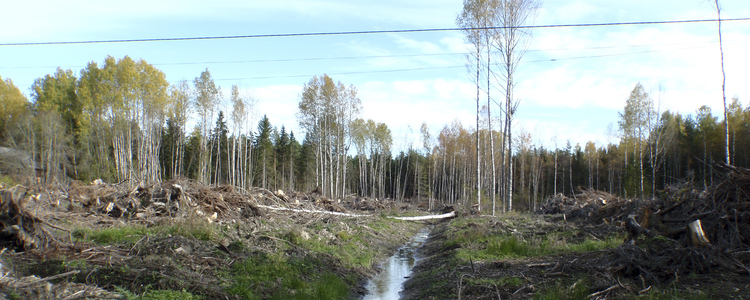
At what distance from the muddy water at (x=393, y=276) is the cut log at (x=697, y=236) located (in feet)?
17.0

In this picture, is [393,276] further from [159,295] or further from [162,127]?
[162,127]

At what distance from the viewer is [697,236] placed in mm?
6039

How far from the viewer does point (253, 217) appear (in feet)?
43.6

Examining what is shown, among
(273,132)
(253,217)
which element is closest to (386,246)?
(253,217)

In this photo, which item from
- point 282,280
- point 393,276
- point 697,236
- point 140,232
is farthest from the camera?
point 393,276

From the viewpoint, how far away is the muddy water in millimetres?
8568

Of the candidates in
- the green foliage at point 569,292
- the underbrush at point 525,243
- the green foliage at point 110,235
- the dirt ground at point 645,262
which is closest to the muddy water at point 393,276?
the dirt ground at point 645,262

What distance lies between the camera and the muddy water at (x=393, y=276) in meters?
8.57

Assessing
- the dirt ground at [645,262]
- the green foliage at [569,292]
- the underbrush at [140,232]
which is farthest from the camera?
the underbrush at [140,232]

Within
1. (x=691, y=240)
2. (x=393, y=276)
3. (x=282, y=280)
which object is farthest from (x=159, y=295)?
(x=691, y=240)

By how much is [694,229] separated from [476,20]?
58.7ft

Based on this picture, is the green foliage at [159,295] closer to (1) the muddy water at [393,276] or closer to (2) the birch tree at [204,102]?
(1) the muddy water at [393,276]

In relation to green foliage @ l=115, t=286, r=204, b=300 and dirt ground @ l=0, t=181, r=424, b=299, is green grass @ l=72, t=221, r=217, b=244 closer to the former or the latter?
dirt ground @ l=0, t=181, r=424, b=299

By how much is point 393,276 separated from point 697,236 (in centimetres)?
638
